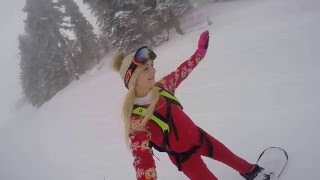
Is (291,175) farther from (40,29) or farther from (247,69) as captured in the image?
(40,29)

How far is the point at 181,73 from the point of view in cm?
445

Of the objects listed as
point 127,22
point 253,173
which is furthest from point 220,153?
point 127,22

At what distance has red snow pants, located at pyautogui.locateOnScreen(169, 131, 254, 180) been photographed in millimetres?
3762

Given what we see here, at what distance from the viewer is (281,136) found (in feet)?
17.2

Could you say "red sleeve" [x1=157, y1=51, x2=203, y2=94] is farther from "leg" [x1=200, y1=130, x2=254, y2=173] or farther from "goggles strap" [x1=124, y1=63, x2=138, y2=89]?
"leg" [x1=200, y1=130, x2=254, y2=173]

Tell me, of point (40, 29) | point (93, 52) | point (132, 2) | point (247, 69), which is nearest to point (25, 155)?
point (247, 69)

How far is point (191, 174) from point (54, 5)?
34.6 m

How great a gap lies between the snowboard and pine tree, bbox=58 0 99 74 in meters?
33.4

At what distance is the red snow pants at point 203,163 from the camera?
3762mm

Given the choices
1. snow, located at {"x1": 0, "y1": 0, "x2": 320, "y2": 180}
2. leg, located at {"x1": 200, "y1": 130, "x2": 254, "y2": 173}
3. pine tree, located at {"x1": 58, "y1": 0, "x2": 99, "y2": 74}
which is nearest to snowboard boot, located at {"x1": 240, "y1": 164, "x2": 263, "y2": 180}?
leg, located at {"x1": 200, "y1": 130, "x2": 254, "y2": 173}

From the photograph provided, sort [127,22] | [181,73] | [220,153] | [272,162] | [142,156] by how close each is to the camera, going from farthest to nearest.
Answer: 1. [127,22]
2. [272,162]
3. [181,73]
4. [220,153]
5. [142,156]

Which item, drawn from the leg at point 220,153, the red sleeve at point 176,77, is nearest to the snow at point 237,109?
the leg at point 220,153

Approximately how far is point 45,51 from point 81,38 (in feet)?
15.2

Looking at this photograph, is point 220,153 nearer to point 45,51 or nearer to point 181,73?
point 181,73
